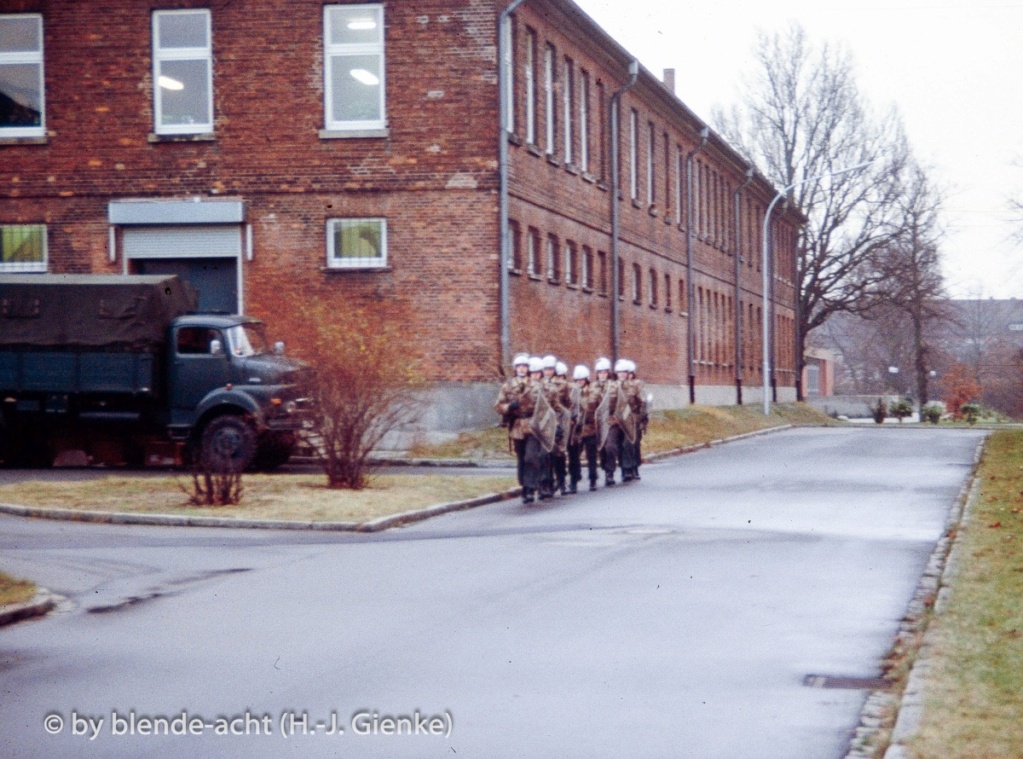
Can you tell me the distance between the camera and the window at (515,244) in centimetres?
3366

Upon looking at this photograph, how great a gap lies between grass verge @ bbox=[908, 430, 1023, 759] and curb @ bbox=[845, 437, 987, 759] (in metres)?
0.06

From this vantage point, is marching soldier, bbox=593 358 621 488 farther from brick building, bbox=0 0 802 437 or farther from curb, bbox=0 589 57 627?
curb, bbox=0 589 57 627

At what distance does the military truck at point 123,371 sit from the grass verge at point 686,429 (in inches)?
184

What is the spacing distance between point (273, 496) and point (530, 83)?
1801 centimetres

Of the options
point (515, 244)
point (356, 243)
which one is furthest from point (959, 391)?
point (356, 243)

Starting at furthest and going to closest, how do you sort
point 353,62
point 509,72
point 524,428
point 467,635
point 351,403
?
point 509,72 < point 353,62 < point 351,403 < point 524,428 < point 467,635

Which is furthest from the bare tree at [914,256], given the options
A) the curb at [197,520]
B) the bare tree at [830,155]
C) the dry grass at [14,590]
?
the dry grass at [14,590]

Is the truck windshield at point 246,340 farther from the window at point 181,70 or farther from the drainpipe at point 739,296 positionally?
the drainpipe at point 739,296

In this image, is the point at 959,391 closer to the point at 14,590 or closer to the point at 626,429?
the point at 626,429

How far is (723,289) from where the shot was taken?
60469mm

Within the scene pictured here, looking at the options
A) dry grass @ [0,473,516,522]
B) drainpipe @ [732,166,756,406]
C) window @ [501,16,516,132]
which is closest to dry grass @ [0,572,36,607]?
dry grass @ [0,473,516,522]

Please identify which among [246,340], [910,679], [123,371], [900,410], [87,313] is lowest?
[910,679]

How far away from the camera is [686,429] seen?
132 ft

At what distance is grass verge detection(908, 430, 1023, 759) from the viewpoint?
21.8 ft
